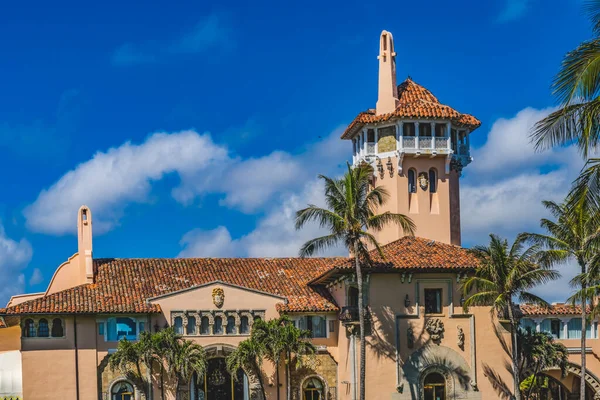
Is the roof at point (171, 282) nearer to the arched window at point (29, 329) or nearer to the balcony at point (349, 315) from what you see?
the arched window at point (29, 329)

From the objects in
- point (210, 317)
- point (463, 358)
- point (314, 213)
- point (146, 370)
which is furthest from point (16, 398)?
point (463, 358)

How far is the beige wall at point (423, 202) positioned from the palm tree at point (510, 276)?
27.4 feet

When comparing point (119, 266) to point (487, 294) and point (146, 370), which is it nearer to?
point (146, 370)

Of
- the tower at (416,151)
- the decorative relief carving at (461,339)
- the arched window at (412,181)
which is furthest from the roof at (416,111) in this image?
the decorative relief carving at (461,339)

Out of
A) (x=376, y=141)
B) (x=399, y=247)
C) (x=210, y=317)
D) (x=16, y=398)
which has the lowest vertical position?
(x=16, y=398)

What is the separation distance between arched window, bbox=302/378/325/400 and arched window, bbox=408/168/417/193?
1263 centimetres

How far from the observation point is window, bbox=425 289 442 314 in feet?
162

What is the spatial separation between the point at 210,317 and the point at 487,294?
1509 centimetres

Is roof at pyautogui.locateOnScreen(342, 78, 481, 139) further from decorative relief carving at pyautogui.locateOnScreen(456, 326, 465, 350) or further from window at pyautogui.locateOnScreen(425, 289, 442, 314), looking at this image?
decorative relief carving at pyautogui.locateOnScreen(456, 326, 465, 350)

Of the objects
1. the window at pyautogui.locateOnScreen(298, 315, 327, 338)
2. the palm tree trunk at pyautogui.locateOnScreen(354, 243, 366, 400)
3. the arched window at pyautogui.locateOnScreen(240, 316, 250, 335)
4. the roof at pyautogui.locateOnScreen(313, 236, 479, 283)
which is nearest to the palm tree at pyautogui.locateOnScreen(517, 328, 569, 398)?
the roof at pyautogui.locateOnScreen(313, 236, 479, 283)

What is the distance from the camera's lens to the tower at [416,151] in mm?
55062

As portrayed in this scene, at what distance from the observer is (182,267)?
2179 inches

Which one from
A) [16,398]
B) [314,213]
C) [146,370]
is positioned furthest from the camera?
[16,398]

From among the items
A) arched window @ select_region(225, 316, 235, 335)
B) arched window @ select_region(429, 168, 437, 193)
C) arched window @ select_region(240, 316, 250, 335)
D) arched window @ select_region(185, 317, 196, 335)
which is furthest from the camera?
arched window @ select_region(429, 168, 437, 193)
